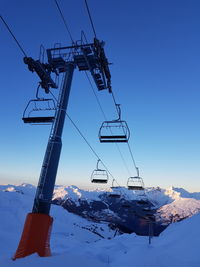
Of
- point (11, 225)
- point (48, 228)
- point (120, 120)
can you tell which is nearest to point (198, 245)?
point (120, 120)

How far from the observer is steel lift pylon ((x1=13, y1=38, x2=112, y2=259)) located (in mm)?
8609

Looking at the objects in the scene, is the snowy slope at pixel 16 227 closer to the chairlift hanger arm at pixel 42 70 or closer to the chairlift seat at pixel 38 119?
the chairlift seat at pixel 38 119

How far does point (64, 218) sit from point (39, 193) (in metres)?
149

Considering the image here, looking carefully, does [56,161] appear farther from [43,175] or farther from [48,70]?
[48,70]

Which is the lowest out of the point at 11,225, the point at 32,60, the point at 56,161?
the point at 11,225

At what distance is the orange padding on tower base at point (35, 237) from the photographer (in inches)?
333

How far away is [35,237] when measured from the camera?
8562 millimetres

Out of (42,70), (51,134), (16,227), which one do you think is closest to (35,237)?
(51,134)

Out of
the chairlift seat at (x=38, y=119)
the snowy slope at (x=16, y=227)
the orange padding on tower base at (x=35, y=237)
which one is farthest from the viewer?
the snowy slope at (x=16, y=227)

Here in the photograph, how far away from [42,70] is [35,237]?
7197 millimetres

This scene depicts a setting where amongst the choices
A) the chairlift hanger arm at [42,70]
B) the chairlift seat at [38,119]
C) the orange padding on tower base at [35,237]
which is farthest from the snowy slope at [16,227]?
the chairlift hanger arm at [42,70]

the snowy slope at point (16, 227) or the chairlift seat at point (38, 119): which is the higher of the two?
the chairlift seat at point (38, 119)

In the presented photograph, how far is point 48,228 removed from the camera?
29.4 feet

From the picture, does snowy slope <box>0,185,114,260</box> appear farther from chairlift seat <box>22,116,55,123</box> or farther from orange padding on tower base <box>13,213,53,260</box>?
chairlift seat <box>22,116,55,123</box>
